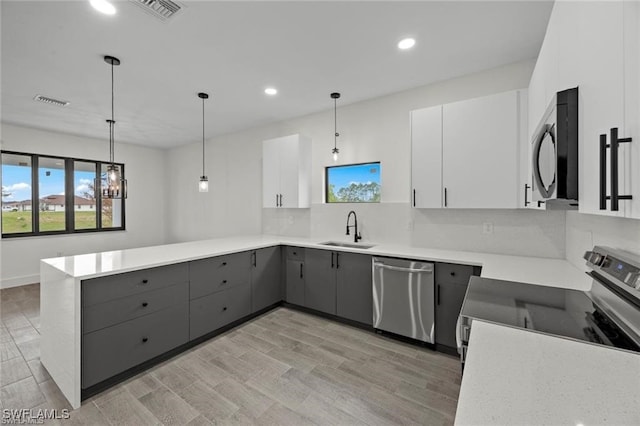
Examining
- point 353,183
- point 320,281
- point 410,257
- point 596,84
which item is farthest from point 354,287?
point 596,84

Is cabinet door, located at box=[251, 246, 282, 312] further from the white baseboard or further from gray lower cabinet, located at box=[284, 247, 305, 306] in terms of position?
the white baseboard

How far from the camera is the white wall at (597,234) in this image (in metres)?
1.42

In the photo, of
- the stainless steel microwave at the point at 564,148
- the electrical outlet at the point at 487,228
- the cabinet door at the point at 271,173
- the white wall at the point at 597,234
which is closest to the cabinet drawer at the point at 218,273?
the cabinet door at the point at 271,173

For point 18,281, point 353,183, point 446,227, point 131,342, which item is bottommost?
point 18,281

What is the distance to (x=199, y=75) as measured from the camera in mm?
2945

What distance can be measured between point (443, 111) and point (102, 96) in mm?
3973

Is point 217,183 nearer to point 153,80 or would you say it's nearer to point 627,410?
point 153,80

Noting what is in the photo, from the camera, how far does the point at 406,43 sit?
238 centimetres

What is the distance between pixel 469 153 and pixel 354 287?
1754 millimetres

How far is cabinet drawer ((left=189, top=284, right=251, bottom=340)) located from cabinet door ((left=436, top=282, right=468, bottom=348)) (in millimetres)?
2031

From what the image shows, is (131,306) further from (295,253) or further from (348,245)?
(348,245)

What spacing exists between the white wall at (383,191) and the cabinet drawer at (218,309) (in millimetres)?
1385

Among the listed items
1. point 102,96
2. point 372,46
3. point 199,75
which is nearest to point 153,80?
point 199,75

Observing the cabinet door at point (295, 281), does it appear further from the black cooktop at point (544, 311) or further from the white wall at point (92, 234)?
the white wall at point (92, 234)
